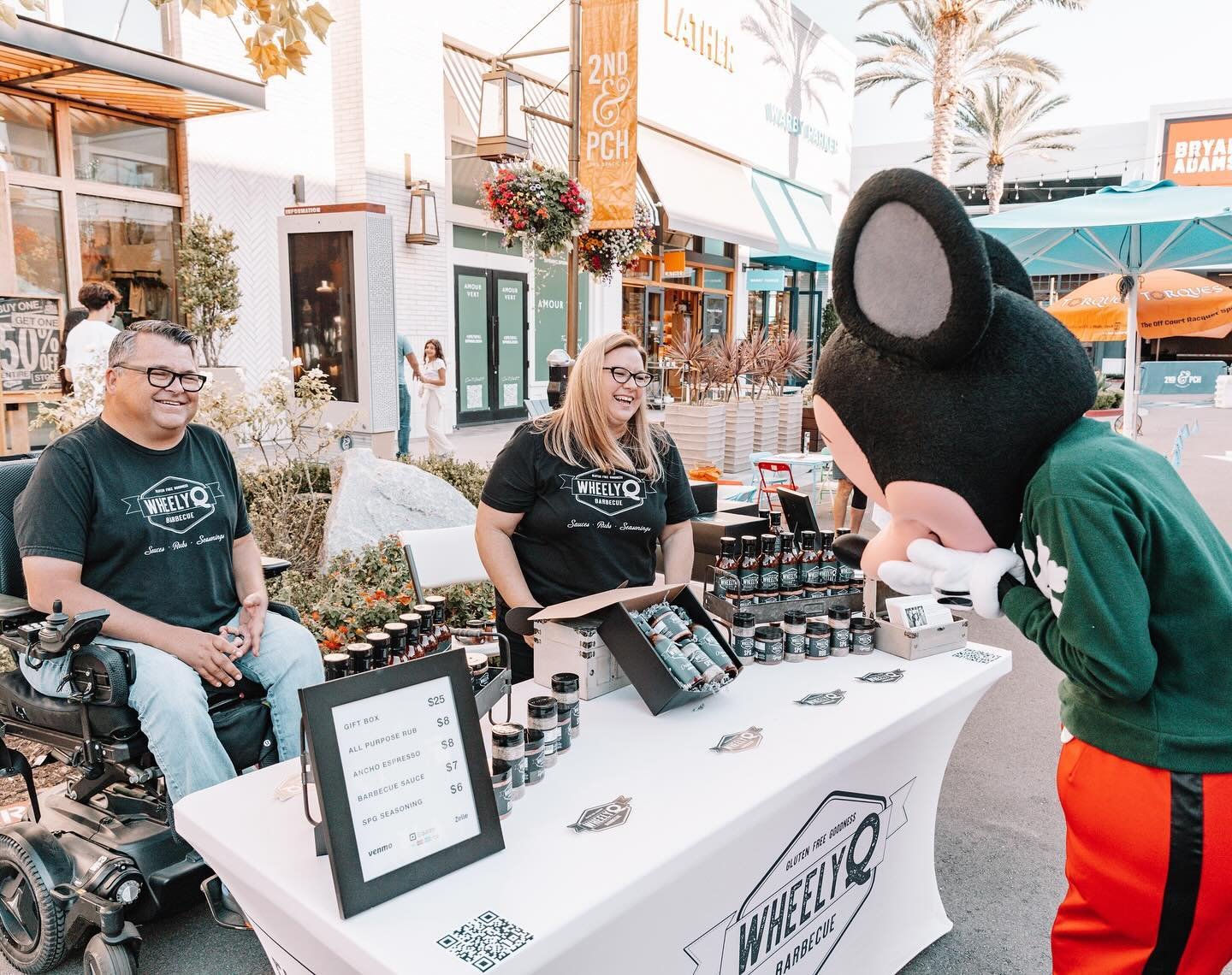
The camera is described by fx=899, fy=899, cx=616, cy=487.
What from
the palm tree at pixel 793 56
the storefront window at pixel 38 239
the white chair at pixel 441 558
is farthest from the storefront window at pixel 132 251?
the palm tree at pixel 793 56

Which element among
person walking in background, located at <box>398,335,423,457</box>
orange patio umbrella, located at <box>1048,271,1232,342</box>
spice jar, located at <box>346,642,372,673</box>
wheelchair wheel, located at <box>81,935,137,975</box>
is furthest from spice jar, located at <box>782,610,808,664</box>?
person walking in background, located at <box>398,335,423,457</box>

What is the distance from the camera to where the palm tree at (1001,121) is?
27.7 m

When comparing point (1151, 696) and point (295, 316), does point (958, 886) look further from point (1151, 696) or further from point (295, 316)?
point (295, 316)

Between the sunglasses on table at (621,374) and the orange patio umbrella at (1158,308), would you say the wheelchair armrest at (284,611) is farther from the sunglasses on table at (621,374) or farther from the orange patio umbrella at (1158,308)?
the orange patio umbrella at (1158,308)

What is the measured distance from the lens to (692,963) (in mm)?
1630

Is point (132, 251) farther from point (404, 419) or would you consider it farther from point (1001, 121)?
point (1001, 121)

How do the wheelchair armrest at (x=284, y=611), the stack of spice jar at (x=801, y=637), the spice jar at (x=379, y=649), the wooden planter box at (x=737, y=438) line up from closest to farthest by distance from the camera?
the spice jar at (x=379, y=649)
the stack of spice jar at (x=801, y=637)
the wheelchair armrest at (x=284, y=611)
the wooden planter box at (x=737, y=438)

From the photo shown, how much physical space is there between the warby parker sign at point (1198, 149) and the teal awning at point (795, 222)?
13.5m

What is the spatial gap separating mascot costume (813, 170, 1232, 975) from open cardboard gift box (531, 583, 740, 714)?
0.62 meters

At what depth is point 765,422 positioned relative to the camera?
1043 cm

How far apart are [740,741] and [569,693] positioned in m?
0.37

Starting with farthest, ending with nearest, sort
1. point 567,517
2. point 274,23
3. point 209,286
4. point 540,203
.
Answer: point 209,286 → point 540,203 → point 274,23 → point 567,517

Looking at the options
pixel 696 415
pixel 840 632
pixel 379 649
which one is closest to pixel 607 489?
pixel 840 632

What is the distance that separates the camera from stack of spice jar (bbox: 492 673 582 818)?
5.01ft
